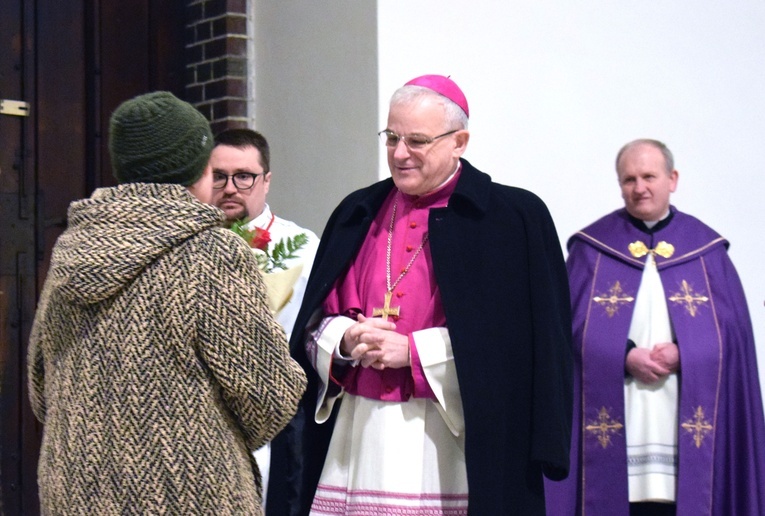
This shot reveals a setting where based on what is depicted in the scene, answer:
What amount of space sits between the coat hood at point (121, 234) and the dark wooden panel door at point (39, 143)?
2.72 metres

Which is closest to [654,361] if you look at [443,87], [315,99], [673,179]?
[673,179]

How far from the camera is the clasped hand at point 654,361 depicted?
185 inches

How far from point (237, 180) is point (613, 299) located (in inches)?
66.2

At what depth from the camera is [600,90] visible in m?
5.91

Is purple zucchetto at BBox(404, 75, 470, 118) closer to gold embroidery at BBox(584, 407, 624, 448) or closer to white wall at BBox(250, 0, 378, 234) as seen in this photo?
white wall at BBox(250, 0, 378, 234)

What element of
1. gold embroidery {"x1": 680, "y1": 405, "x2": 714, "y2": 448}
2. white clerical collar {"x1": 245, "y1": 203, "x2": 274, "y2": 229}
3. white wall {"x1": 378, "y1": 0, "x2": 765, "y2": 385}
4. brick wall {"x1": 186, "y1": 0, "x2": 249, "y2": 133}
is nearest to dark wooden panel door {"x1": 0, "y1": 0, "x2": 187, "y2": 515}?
brick wall {"x1": 186, "y1": 0, "x2": 249, "y2": 133}

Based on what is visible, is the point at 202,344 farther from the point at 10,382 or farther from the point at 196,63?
the point at 196,63

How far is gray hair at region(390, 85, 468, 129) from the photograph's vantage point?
3.56 meters

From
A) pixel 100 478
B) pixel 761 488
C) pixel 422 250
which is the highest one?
pixel 422 250

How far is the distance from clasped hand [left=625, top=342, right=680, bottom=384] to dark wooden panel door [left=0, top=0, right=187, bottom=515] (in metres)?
2.57

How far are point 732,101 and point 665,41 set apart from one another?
0.55 metres

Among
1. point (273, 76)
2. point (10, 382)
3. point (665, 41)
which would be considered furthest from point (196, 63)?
point (665, 41)

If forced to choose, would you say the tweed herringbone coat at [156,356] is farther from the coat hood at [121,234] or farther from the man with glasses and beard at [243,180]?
the man with glasses and beard at [243,180]

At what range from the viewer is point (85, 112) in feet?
18.0
